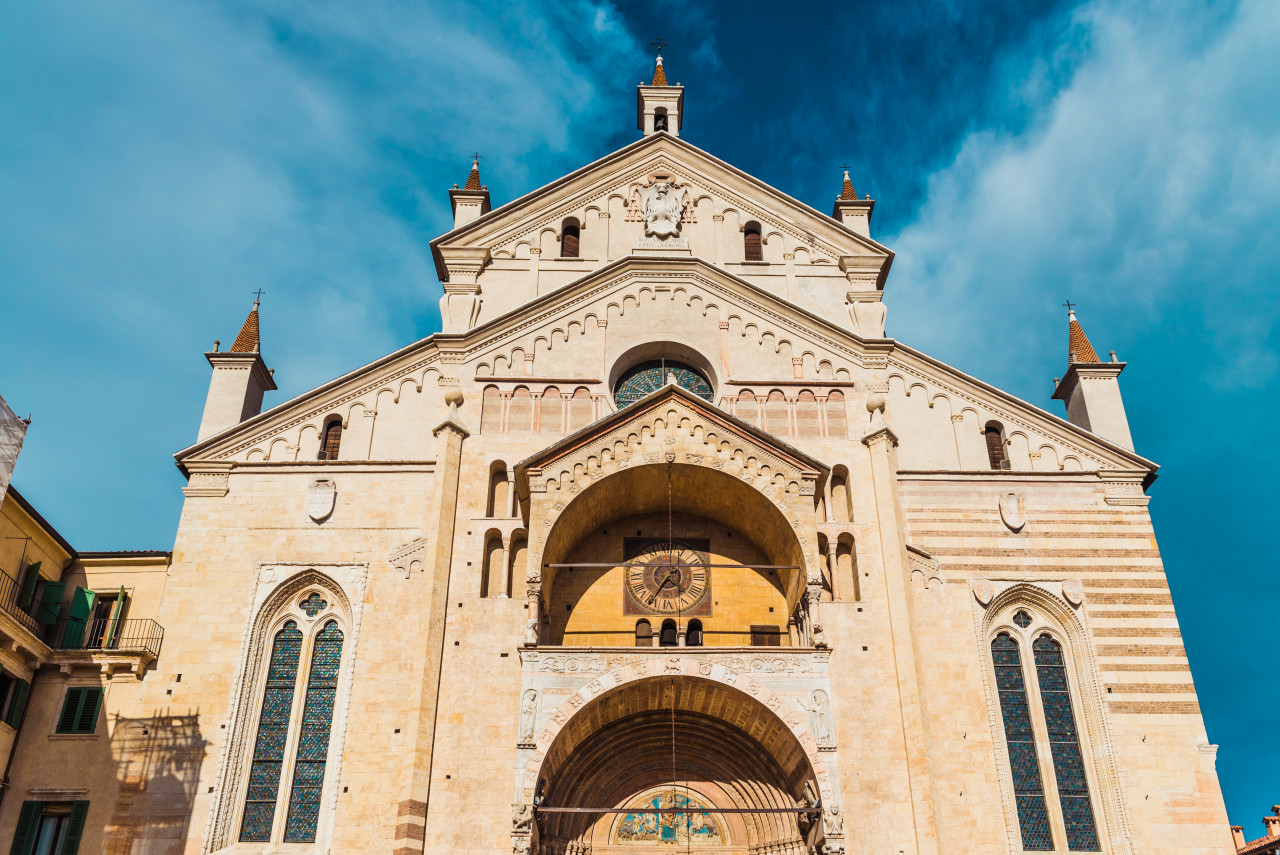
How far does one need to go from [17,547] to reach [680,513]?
42.1 ft

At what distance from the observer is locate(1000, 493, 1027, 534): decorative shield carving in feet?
69.6

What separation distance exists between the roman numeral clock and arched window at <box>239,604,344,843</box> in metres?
5.78

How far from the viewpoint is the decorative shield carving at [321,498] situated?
21.1 meters

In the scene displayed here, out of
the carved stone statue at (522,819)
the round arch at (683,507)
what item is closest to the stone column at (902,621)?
the round arch at (683,507)

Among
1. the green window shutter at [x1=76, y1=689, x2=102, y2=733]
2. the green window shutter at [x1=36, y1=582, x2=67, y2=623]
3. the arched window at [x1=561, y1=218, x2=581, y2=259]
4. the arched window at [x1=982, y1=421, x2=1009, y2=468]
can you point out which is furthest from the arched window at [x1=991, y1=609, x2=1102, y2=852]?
the green window shutter at [x1=36, y1=582, x2=67, y2=623]

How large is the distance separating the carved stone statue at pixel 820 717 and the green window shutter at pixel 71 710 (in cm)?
1303

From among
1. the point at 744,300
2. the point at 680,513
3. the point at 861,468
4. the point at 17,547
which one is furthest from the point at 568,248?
the point at 17,547

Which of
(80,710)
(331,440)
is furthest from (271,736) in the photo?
(331,440)

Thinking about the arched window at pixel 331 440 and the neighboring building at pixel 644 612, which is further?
the arched window at pixel 331 440

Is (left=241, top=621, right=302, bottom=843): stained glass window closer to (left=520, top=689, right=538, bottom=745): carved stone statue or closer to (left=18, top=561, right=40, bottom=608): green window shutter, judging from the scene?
(left=520, top=689, right=538, bottom=745): carved stone statue

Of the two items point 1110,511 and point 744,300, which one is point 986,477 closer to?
point 1110,511

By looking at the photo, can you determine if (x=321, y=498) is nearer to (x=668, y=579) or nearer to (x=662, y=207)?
(x=668, y=579)

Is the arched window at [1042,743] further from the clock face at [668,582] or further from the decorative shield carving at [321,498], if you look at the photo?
the decorative shield carving at [321,498]

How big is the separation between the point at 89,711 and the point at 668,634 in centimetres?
1076
